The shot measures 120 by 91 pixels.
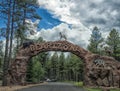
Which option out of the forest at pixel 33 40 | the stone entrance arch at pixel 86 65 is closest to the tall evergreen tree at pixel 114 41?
the forest at pixel 33 40

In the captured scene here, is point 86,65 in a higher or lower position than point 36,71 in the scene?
higher

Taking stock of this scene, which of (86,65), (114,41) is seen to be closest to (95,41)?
(114,41)

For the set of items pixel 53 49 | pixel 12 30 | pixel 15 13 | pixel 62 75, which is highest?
pixel 15 13

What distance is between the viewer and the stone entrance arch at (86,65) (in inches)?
1316

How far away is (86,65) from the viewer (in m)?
35.5

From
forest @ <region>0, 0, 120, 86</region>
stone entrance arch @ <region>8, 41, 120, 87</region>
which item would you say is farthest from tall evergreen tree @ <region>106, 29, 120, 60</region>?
stone entrance arch @ <region>8, 41, 120, 87</region>

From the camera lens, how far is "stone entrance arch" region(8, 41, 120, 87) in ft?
110

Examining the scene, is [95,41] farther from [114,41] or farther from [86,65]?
[86,65]

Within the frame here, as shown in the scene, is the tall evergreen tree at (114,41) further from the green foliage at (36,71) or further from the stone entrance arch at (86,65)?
the stone entrance arch at (86,65)

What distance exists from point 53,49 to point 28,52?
348 centimetres

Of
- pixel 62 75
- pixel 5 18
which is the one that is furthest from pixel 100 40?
pixel 62 75

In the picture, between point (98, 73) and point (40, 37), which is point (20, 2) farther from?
point (40, 37)

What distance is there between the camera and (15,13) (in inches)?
1438

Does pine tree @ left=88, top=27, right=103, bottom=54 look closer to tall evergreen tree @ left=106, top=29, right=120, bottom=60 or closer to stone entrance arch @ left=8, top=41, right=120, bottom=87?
tall evergreen tree @ left=106, top=29, right=120, bottom=60
